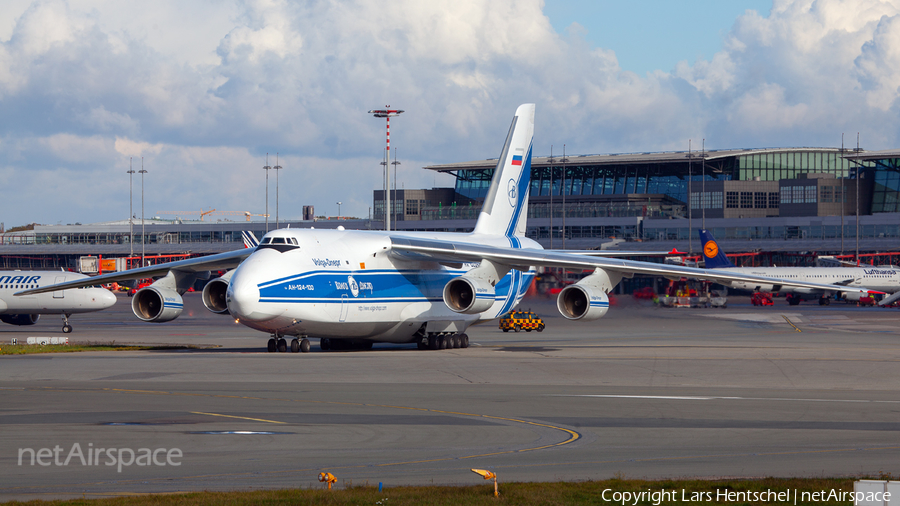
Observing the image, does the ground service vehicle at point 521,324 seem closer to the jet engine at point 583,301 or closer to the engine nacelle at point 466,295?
the engine nacelle at point 466,295

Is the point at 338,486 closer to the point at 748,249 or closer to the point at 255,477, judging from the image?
the point at 255,477

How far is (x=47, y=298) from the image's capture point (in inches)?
1956

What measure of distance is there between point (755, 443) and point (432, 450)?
499 centimetres

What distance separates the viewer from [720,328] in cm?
5009

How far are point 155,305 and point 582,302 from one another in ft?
50.6

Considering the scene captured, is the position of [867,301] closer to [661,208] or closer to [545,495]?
[661,208]

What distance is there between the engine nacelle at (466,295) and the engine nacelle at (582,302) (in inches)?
106

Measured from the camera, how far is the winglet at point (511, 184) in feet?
133

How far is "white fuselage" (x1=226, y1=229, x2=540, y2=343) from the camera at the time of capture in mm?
29453

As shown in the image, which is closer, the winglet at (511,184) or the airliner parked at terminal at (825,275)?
the winglet at (511,184)

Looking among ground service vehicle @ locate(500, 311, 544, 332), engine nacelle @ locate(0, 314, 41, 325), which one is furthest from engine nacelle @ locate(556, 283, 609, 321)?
engine nacelle @ locate(0, 314, 41, 325)

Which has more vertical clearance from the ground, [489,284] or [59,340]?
[489,284]

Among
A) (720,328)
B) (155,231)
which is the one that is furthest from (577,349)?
(155,231)

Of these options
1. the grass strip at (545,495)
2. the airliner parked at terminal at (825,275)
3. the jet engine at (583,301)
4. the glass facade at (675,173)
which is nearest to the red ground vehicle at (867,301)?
the airliner parked at terminal at (825,275)
